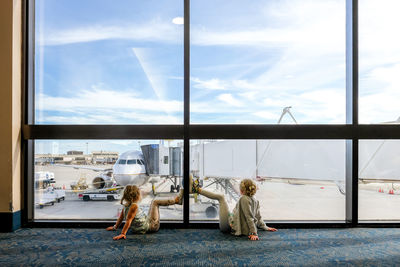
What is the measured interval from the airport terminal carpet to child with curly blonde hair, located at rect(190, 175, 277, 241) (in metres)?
0.11

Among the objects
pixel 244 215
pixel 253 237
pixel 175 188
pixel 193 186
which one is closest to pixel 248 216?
pixel 244 215

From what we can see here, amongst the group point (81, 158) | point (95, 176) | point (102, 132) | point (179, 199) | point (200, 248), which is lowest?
point (200, 248)

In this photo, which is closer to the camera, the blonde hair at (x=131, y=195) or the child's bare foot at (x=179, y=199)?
the blonde hair at (x=131, y=195)

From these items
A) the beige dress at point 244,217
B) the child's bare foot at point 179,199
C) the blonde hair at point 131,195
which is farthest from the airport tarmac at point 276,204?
the blonde hair at point 131,195

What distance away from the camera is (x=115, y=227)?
2805 mm

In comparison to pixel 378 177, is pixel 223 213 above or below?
below

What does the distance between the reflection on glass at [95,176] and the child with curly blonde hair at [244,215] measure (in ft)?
1.85

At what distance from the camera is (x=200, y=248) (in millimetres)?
2311

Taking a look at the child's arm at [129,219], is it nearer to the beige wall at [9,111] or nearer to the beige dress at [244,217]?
the beige dress at [244,217]

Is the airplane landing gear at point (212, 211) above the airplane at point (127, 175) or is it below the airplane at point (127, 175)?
below

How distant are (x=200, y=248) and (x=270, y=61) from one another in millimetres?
2406

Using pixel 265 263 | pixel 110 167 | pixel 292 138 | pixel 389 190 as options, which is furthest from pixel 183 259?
pixel 389 190

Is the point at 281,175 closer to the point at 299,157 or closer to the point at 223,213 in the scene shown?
the point at 299,157

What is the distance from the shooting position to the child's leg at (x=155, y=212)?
2713mm
